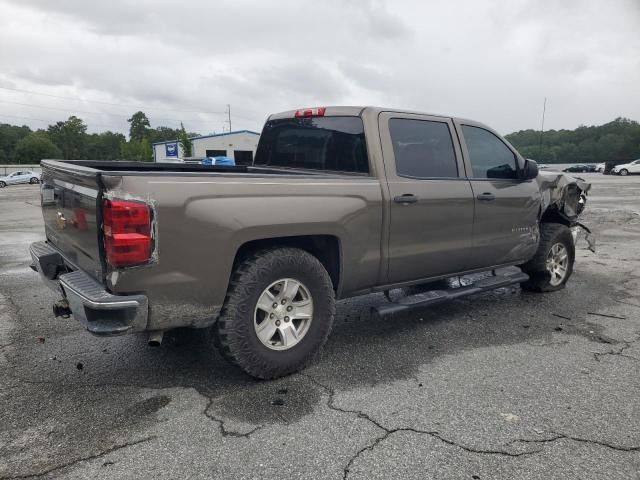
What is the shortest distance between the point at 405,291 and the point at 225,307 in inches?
125

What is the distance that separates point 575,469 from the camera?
2.37 m

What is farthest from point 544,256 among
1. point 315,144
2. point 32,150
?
point 32,150

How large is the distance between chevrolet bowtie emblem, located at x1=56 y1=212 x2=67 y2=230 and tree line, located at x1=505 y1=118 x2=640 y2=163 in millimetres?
71636

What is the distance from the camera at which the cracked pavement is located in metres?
2.41

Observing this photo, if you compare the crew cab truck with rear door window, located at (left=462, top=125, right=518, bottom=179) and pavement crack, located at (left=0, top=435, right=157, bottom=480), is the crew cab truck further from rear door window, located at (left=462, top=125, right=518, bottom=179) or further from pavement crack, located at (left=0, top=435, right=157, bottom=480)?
pavement crack, located at (left=0, top=435, right=157, bottom=480)

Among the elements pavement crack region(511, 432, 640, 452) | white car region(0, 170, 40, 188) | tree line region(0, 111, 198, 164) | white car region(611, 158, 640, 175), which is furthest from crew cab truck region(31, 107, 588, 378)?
tree line region(0, 111, 198, 164)

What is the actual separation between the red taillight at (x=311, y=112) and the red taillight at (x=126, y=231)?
1.97 meters

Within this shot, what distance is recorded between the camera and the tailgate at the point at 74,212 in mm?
2768

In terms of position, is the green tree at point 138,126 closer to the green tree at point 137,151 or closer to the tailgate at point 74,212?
the green tree at point 137,151

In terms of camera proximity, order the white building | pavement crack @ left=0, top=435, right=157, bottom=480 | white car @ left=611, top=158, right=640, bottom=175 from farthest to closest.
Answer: the white building, white car @ left=611, top=158, right=640, bottom=175, pavement crack @ left=0, top=435, right=157, bottom=480

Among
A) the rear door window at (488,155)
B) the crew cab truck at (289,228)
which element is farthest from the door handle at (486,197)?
the rear door window at (488,155)

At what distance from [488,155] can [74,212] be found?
3.64 meters

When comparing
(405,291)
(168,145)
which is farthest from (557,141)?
Result: (405,291)

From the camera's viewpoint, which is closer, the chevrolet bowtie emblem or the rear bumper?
the rear bumper
